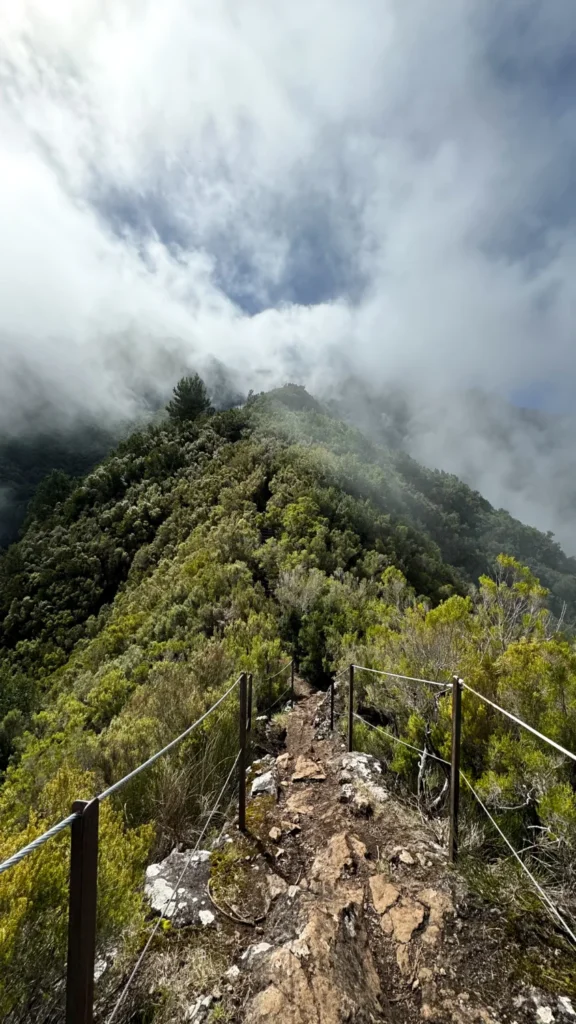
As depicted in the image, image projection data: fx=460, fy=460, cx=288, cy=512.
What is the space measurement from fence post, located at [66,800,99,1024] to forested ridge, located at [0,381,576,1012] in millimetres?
915

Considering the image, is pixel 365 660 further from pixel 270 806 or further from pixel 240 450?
pixel 240 450

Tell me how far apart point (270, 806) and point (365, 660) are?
347cm

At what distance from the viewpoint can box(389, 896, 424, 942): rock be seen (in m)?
2.91

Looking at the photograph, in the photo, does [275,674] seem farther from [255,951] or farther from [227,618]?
[255,951]

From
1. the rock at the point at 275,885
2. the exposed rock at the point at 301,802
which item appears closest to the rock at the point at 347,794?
the exposed rock at the point at 301,802

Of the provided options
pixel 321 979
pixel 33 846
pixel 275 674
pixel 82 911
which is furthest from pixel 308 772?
pixel 33 846

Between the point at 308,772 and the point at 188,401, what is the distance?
165 feet

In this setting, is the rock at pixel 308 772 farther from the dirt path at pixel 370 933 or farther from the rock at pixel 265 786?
the dirt path at pixel 370 933

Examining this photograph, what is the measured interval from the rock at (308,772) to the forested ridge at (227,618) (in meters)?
1.03

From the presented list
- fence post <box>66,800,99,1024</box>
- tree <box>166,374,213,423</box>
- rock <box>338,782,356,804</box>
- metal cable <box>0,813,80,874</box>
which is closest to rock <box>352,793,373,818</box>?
rock <box>338,782,356,804</box>

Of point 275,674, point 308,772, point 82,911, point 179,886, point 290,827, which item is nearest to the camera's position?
point 82,911

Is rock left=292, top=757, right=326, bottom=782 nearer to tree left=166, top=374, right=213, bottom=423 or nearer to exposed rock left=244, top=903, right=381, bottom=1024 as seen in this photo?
exposed rock left=244, top=903, right=381, bottom=1024

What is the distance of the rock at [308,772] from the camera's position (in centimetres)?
564

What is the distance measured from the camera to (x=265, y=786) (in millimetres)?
5352
